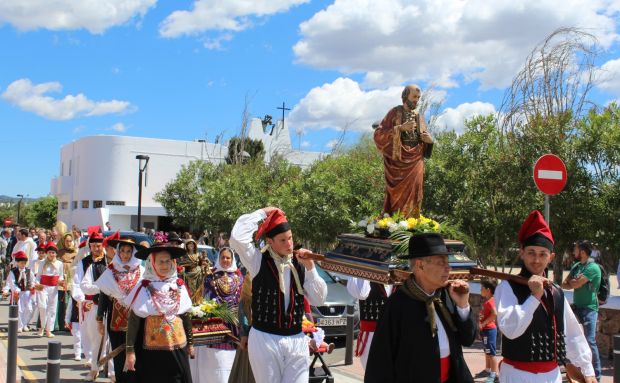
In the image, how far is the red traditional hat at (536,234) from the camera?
5.04 meters

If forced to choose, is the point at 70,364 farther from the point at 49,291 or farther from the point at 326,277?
the point at 326,277

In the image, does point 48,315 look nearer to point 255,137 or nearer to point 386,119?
point 386,119

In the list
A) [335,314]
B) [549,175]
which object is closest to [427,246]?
[549,175]

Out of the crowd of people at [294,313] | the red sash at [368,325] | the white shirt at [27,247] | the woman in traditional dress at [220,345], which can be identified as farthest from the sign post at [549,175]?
the white shirt at [27,247]

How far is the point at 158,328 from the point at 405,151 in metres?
2.94

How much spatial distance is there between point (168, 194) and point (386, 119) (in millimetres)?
31290

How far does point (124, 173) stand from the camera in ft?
155

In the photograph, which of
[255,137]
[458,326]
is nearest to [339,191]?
[458,326]

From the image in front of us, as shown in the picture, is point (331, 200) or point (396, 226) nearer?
point (396, 226)

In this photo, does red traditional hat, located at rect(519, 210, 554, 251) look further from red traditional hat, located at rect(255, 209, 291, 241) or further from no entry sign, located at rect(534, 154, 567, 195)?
no entry sign, located at rect(534, 154, 567, 195)

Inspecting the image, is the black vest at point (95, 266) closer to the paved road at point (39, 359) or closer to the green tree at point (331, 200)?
the paved road at point (39, 359)

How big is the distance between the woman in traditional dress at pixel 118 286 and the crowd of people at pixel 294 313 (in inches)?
0.6

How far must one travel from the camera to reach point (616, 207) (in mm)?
12234

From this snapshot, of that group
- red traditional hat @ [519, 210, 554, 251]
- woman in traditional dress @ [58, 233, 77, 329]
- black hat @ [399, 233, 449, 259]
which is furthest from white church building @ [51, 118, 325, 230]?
black hat @ [399, 233, 449, 259]
